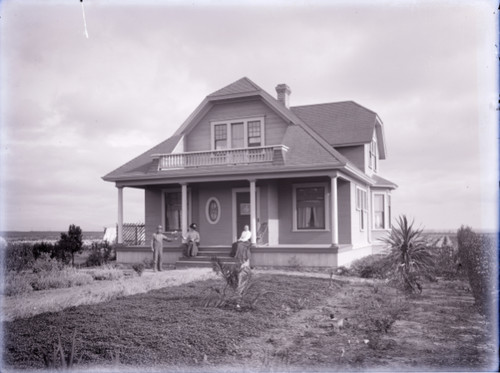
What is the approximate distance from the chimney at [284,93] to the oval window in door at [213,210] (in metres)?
6.29

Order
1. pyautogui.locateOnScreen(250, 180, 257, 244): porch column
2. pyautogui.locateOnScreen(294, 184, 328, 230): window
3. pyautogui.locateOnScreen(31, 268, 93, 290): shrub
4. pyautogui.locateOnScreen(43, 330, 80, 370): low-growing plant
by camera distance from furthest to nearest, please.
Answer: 1. pyautogui.locateOnScreen(294, 184, 328, 230): window
2. pyautogui.locateOnScreen(250, 180, 257, 244): porch column
3. pyautogui.locateOnScreen(31, 268, 93, 290): shrub
4. pyautogui.locateOnScreen(43, 330, 80, 370): low-growing plant

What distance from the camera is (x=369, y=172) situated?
25.5m

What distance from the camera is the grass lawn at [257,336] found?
20.6 ft

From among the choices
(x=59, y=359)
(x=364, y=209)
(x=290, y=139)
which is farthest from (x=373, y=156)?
(x=59, y=359)

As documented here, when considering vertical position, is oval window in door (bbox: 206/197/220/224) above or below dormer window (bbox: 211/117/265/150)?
below

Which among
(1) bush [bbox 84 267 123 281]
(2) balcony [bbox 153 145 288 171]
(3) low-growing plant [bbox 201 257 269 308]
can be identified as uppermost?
(2) balcony [bbox 153 145 288 171]

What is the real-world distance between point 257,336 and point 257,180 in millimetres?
13206

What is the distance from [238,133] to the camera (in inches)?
877

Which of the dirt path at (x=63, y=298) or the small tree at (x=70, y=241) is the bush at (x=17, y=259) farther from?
the dirt path at (x=63, y=298)

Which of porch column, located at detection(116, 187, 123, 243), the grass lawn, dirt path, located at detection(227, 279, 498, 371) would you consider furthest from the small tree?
dirt path, located at detection(227, 279, 498, 371)

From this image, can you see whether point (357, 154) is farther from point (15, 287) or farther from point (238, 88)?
point (15, 287)

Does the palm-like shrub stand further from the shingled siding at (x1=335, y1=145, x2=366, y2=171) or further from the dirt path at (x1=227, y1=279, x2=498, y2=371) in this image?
the shingled siding at (x1=335, y1=145, x2=366, y2=171)

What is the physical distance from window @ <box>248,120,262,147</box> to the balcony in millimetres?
1827

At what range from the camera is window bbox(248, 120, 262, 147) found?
21938mm
